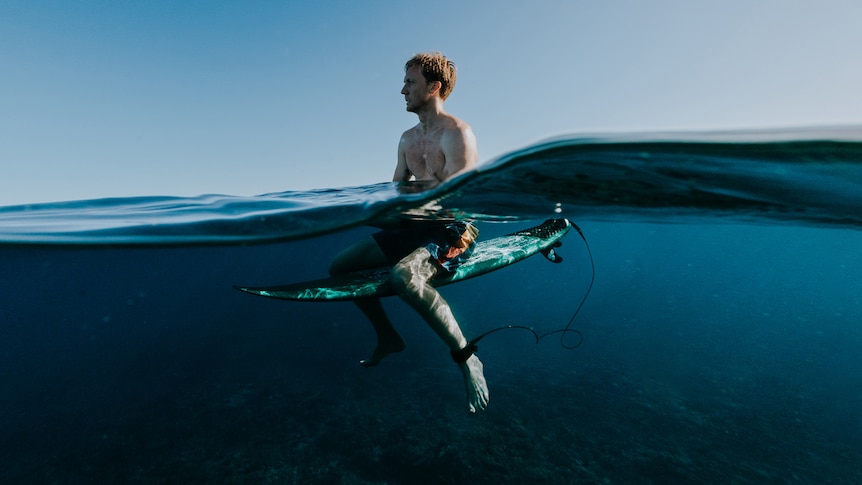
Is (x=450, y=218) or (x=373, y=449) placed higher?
(x=450, y=218)

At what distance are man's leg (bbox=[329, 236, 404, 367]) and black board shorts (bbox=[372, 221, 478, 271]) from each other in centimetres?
12

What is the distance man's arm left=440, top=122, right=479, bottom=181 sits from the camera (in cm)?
383

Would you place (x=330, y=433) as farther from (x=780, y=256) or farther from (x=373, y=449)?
(x=780, y=256)

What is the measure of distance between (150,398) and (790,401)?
21649mm

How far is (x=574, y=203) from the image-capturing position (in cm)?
567

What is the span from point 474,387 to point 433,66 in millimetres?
3295

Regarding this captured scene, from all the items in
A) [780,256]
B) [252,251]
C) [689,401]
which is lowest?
[780,256]

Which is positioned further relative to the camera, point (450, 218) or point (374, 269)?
point (450, 218)

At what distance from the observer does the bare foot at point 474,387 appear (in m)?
3.49

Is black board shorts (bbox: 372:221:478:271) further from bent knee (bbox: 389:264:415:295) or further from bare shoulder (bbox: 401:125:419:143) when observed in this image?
bare shoulder (bbox: 401:125:419:143)

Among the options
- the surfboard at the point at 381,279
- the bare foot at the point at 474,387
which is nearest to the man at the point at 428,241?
the bare foot at the point at 474,387

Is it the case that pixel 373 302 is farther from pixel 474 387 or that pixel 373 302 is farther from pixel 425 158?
pixel 425 158

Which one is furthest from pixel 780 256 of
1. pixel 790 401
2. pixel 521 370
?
pixel 521 370

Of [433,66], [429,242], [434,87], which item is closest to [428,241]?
[429,242]
